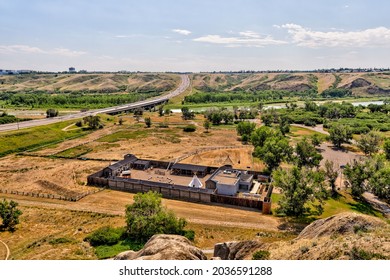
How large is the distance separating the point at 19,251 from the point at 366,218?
41014mm

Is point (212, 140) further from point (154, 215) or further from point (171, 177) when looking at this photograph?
point (154, 215)

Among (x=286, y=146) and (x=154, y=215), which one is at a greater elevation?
(x=286, y=146)

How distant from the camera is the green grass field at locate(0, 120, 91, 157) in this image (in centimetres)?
9006

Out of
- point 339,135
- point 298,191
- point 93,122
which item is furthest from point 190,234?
point 93,122

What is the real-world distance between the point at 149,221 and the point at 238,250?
1694 cm

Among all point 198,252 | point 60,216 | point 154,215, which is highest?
point 198,252

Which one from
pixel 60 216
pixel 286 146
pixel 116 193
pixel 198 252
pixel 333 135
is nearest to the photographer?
pixel 198 252

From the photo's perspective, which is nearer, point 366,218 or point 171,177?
point 366,218

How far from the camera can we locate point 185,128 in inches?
4902

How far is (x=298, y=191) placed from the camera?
1881 inches

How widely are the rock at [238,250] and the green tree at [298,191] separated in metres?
21.9

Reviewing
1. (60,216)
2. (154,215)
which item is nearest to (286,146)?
(154,215)

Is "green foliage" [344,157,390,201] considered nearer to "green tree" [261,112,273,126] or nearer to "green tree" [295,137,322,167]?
"green tree" [295,137,322,167]

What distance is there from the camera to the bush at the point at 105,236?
4028 centimetres
